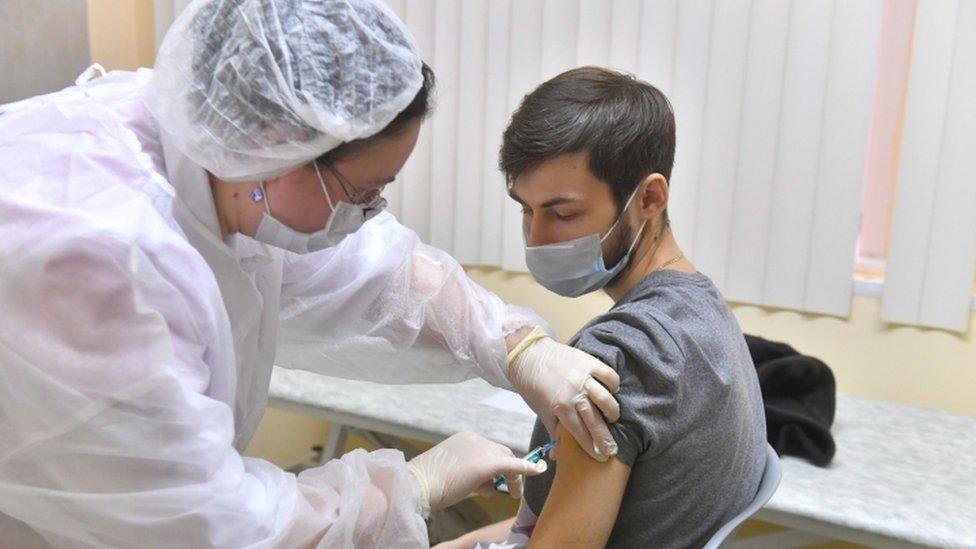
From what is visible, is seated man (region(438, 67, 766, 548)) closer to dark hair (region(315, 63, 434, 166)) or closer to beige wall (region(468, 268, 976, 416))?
dark hair (region(315, 63, 434, 166))

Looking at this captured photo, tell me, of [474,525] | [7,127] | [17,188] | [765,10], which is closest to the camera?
[17,188]

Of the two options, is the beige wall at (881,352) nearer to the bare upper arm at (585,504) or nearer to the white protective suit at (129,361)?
the bare upper arm at (585,504)

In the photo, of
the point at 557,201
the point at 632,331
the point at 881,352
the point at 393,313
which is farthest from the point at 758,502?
the point at 881,352

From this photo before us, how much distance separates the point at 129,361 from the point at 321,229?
312mm

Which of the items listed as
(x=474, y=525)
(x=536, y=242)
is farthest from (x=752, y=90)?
(x=474, y=525)

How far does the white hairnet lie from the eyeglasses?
5 cm

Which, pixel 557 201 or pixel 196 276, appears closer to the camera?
pixel 196 276

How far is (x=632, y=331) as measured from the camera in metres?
1.25

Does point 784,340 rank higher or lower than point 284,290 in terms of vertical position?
lower

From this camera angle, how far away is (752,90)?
2414 mm

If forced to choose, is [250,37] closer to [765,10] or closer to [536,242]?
[536,242]

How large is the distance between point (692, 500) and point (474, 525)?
1565mm

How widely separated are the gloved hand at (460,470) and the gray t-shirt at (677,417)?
148 millimetres

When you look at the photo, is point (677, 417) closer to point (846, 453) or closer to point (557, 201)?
point (557, 201)
